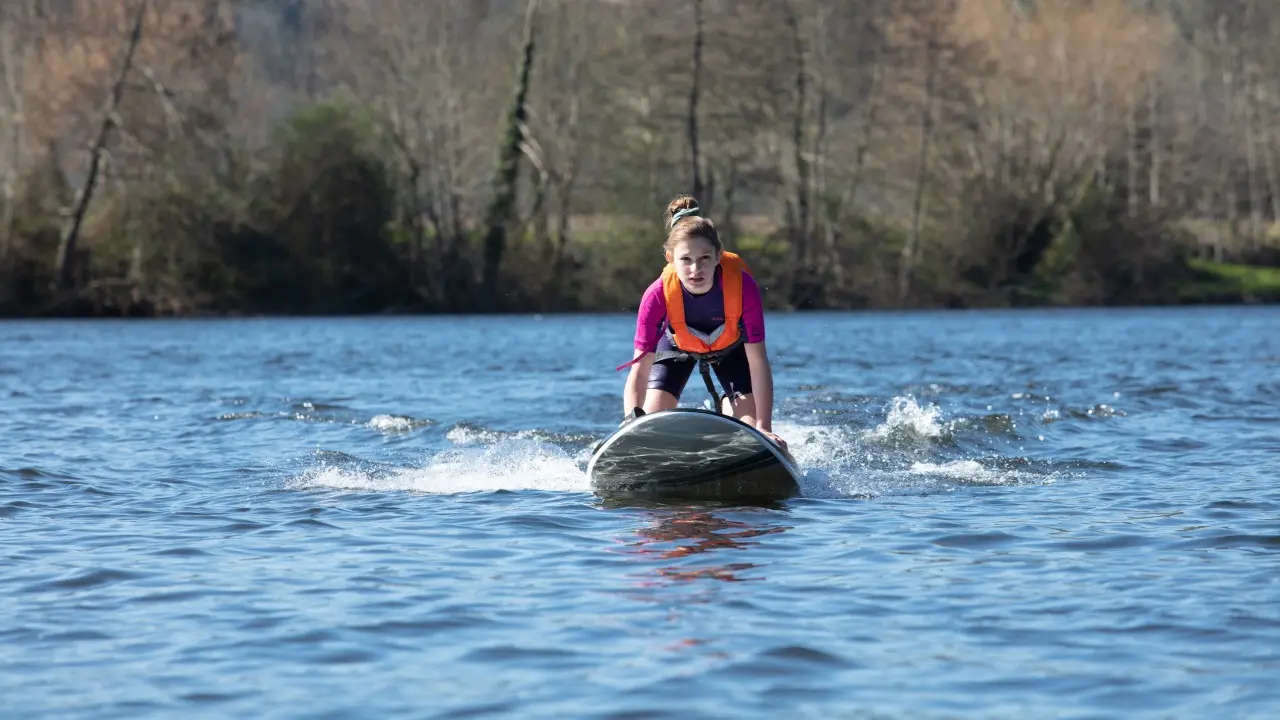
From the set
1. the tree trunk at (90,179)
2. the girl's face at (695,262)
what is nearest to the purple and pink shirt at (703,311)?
the girl's face at (695,262)

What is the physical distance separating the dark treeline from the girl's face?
3715cm

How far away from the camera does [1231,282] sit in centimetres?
5488

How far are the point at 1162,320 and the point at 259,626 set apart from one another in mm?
38255

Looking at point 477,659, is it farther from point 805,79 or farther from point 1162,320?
point 805,79

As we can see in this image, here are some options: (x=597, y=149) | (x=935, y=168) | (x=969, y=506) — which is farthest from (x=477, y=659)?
(x=935, y=168)

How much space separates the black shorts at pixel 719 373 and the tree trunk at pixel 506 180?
3855 centimetres

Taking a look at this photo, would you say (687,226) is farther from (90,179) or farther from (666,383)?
(90,179)

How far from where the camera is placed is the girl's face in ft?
30.9

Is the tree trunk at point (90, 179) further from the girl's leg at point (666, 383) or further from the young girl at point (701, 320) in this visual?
→ the young girl at point (701, 320)

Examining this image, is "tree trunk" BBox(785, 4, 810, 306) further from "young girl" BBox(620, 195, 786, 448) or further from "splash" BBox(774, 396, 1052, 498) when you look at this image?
"young girl" BBox(620, 195, 786, 448)

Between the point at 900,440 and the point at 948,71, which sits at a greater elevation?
the point at 948,71

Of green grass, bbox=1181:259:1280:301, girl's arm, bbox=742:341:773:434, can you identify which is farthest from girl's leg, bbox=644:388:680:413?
green grass, bbox=1181:259:1280:301

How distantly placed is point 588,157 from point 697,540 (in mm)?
43063

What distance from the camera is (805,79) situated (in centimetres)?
5153
